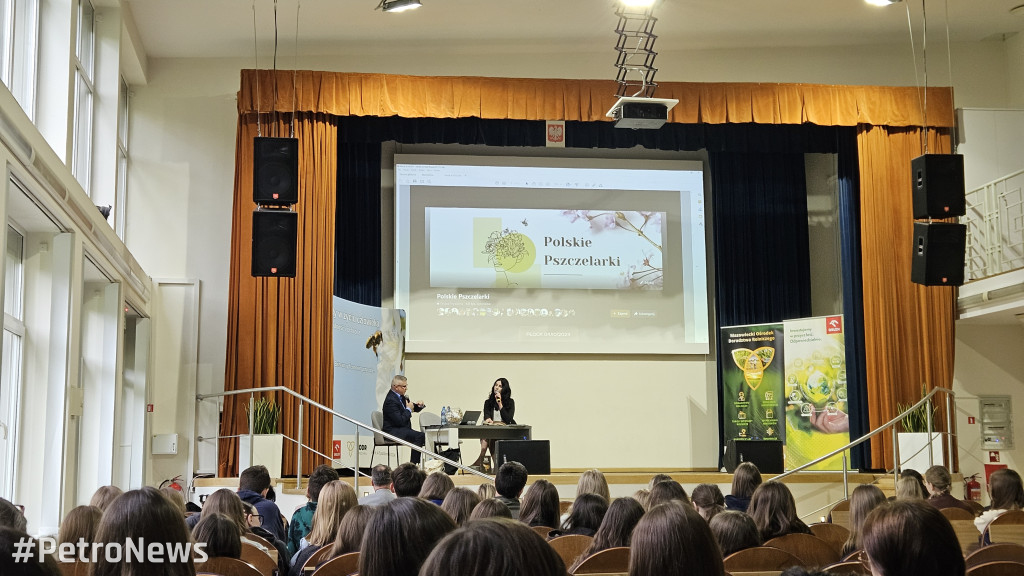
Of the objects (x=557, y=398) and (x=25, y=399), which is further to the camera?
(x=557, y=398)

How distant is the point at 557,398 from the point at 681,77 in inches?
154

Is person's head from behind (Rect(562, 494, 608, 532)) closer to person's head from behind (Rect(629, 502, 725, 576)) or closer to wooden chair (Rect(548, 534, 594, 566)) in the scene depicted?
wooden chair (Rect(548, 534, 594, 566))

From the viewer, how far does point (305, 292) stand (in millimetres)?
10227

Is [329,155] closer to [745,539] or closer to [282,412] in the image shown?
[282,412]

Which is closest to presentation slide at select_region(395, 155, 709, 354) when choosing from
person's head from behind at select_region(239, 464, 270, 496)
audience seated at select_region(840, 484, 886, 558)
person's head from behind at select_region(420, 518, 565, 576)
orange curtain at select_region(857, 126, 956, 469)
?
orange curtain at select_region(857, 126, 956, 469)

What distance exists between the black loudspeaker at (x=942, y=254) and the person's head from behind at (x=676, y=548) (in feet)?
24.4

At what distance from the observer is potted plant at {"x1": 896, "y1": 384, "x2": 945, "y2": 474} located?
9836mm

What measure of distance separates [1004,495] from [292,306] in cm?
685

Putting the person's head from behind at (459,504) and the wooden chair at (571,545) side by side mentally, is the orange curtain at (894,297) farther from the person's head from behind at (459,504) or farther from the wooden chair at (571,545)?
the wooden chair at (571,545)

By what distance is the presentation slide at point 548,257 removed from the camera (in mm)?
11508

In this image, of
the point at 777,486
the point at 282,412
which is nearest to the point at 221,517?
the point at 777,486

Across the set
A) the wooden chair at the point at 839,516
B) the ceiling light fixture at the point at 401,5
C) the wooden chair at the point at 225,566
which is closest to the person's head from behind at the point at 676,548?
the wooden chair at the point at 225,566

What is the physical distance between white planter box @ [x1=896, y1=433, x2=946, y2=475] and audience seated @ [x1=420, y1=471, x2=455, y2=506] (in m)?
6.25

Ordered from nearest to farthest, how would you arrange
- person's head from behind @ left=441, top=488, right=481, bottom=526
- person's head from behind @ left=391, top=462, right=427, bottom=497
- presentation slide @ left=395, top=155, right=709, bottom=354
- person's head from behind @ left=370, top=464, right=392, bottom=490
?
person's head from behind @ left=441, top=488, right=481, bottom=526
person's head from behind @ left=391, top=462, right=427, bottom=497
person's head from behind @ left=370, top=464, right=392, bottom=490
presentation slide @ left=395, top=155, right=709, bottom=354
